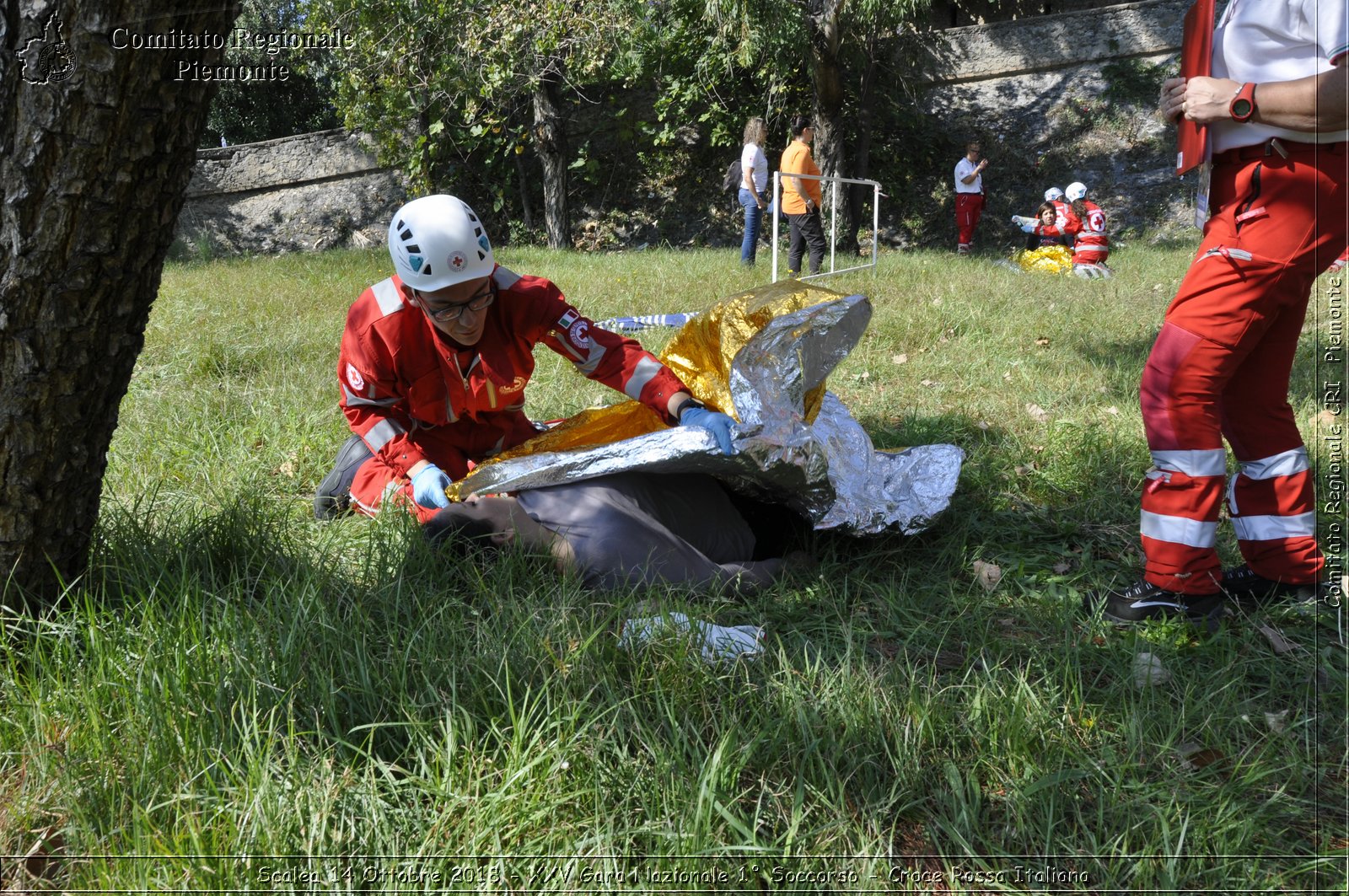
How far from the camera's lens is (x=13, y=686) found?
6.14ft

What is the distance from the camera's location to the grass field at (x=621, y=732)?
159 cm

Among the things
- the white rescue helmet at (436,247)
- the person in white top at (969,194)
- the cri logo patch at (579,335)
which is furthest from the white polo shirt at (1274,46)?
the person in white top at (969,194)

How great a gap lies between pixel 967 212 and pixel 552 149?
22.6 feet

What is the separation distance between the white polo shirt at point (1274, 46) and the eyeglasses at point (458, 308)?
209 centimetres

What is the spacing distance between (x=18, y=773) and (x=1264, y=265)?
2959 mm

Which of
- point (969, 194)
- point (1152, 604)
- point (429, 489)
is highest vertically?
point (969, 194)

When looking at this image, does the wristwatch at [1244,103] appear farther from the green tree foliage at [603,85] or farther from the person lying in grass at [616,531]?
the green tree foliage at [603,85]

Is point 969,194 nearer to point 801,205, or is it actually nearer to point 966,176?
point 966,176

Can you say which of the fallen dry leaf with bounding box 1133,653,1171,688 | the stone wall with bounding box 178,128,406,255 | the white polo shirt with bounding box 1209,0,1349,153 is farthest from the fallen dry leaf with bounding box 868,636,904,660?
the stone wall with bounding box 178,128,406,255

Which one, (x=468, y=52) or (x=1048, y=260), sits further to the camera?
(x=468, y=52)

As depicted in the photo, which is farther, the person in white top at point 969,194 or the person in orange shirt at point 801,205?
the person in white top at point 969,194

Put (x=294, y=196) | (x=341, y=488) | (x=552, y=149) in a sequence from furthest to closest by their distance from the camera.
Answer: (x=294, y=196) → (x=552, y=149) → (x=341, y=488)

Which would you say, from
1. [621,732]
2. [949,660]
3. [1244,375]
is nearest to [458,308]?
[621,732]

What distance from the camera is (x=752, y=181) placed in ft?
36.6
